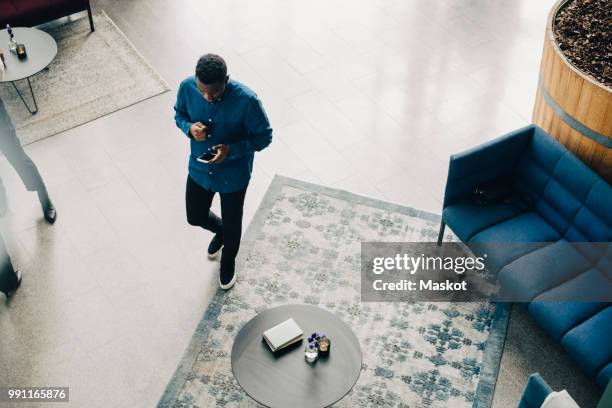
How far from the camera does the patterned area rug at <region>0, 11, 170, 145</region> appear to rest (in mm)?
6246

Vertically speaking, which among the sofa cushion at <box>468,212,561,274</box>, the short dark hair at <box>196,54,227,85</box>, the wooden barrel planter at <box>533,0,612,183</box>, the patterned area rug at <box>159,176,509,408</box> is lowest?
the patterned area rug at <box>159,176,509,408</box>

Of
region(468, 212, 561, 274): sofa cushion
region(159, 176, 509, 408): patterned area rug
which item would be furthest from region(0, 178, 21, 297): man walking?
region(468, 212, 561, 274): sofa cushion

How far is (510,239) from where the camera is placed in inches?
182

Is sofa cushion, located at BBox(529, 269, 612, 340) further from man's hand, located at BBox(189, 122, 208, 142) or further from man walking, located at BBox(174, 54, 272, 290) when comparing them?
man's hand, located at BBox(189, 122, 208, 142)

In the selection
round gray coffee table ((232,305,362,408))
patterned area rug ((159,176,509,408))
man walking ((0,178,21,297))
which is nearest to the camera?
round gray coffee table ((232,305,362,408))

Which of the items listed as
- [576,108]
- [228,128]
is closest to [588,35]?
[576,108]

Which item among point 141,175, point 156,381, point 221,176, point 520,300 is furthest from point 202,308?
point 520,300

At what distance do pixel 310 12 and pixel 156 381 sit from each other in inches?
180

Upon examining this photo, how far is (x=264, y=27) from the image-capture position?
7.34 m

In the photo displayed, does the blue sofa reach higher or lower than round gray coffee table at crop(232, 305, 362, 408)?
higher

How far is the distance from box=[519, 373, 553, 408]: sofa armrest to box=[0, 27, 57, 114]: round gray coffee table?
4558 millimetres

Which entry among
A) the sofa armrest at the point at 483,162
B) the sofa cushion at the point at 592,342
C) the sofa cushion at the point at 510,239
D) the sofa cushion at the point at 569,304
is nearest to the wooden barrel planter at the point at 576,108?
the sofa armrest at the point at 483,162

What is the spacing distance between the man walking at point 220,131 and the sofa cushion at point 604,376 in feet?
7.67

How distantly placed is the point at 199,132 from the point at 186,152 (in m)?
1.99
